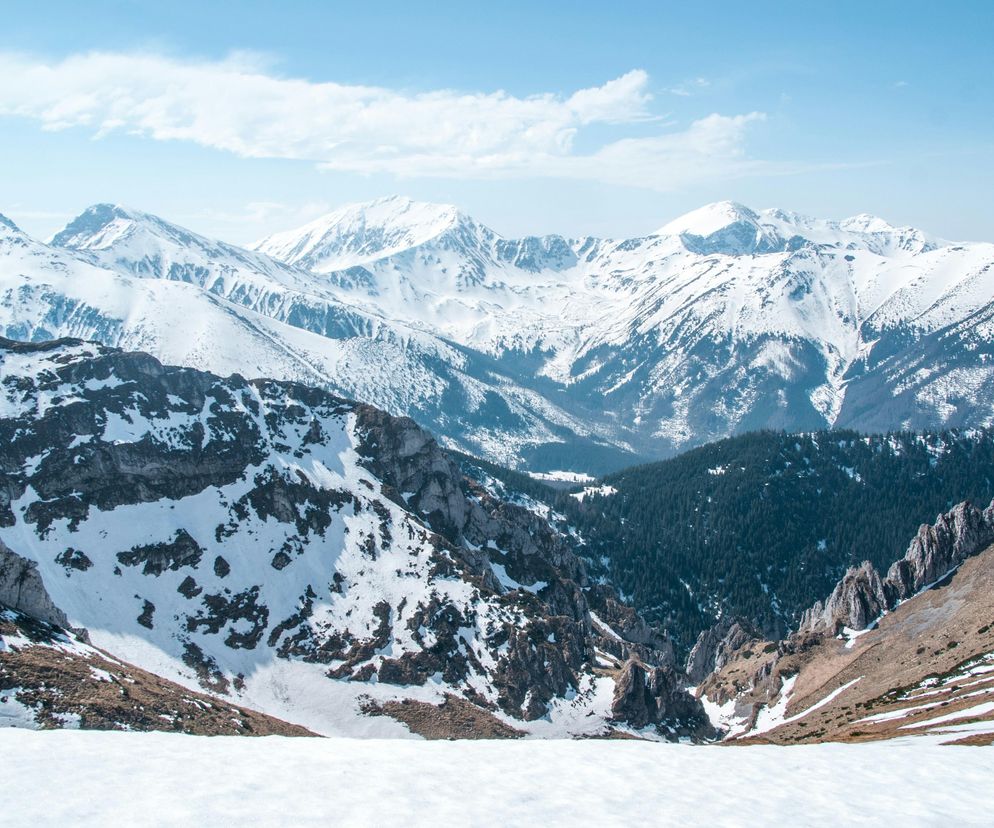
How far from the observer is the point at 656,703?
141250 mm

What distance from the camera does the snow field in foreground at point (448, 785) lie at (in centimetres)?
3197

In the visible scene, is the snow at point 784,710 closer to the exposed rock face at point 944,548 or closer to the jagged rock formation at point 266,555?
the jagged rock formation at point 266,555

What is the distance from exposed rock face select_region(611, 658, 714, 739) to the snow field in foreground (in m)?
97.6

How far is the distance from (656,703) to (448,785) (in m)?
115

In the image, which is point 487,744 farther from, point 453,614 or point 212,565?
point 212,565

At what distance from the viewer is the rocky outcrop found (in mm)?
97312

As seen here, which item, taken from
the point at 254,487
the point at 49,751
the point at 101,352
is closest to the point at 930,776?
the point at 49,751

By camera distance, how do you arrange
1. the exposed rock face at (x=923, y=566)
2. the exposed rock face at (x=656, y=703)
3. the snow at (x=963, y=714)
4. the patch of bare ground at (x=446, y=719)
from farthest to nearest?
the exposed rock face at (x=923, y=566) → the exposed rock face at (x=656, y=703) → the patch of bare ground at (x=446, y=719) → the snow at (x=963, y=714)

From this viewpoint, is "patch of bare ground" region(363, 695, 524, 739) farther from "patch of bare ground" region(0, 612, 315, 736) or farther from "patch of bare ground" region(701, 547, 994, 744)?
"patch of bare ground" region(701, 547, 994, 744)

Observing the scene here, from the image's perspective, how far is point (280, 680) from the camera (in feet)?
423

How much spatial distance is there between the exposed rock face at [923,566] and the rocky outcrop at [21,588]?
142965mm

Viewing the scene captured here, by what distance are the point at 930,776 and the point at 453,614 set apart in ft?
366

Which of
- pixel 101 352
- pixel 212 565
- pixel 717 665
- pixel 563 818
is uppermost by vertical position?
pixel 101 352

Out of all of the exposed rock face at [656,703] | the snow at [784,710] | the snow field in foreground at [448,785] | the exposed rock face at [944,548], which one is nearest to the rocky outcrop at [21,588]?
the snow field in foreground at [448,785]
